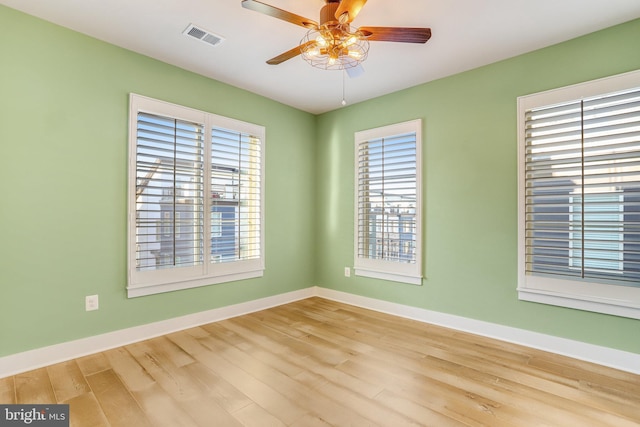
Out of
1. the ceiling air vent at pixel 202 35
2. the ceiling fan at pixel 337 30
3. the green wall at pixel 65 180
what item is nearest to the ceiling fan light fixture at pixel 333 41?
the ceiling fan at pixel 337 30

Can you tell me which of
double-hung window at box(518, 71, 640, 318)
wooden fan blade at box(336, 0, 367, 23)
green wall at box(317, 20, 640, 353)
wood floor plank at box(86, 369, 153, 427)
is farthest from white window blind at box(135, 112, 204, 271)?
double-hung window at box(518, 71, 640, 318)

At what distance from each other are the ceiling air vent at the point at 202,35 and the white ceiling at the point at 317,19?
1.9 inches

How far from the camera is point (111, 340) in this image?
2.80 meters

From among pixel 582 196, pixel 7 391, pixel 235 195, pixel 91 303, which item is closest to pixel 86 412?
pixel 7 391

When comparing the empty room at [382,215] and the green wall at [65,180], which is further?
the green wall at [65,180]

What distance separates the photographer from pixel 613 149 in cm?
251

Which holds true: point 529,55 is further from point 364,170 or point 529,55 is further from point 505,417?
point 505,417

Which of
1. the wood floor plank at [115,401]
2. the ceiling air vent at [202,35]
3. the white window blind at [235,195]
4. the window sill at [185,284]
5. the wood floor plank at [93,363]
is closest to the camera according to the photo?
the wood floor plank at [115,401]

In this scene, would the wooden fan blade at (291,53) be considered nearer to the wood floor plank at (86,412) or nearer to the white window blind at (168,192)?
the white window blind at (168,192)

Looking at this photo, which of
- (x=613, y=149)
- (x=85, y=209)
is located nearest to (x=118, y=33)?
(x=85, y=209)

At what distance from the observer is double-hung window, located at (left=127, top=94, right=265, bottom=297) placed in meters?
2.98

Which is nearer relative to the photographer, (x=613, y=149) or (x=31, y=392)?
(x=31, y=392)

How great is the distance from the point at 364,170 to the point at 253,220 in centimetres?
162

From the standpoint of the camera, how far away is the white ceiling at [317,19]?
90.1 inches
